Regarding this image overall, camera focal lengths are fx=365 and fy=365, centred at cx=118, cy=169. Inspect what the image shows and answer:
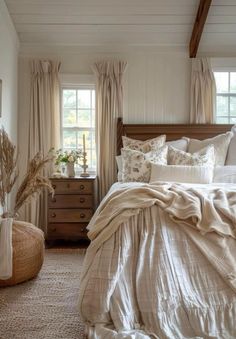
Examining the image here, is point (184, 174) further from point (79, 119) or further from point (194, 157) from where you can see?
point (79, 119)

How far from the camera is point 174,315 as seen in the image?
2053 mm

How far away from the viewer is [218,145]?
425 cm

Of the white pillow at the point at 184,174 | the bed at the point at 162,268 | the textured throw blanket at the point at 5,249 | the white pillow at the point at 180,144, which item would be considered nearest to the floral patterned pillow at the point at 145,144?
the white pillow at the point at 180,144

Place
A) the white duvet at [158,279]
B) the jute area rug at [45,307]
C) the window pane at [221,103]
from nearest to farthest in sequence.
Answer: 1. the white duvet at [158,279]
2. the jute area rug at [45,307]
3. the window pane at [221,103]

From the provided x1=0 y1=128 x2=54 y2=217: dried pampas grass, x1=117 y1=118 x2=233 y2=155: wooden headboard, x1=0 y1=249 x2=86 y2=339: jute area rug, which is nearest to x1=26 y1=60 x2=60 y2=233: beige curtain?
x1=117 y1=118 x2=233 y2=155: wooden headboard

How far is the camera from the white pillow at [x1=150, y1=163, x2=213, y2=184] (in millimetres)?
3717

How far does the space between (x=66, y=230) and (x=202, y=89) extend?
2477mm

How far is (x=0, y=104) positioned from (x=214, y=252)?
290cm

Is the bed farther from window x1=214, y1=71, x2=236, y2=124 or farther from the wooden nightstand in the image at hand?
window x1=214, y1=71, x2=236, y2=124

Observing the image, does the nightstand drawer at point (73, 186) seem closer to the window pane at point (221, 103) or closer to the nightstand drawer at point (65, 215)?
the nightstand drawer at point (65, 215)

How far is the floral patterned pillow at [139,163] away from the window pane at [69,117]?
1157mm

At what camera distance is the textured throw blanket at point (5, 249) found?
9.61 ft

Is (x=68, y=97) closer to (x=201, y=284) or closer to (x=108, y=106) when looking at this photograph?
(x=108, y=106)

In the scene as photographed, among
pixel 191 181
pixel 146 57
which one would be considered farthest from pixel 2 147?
pixel 146 57
